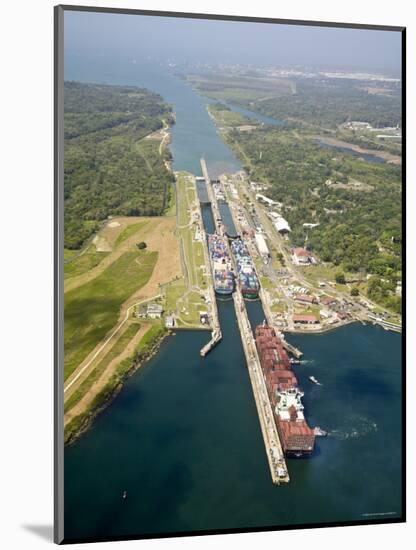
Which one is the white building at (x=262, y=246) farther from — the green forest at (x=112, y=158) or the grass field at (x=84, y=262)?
the grass field at (x=84, y=262)

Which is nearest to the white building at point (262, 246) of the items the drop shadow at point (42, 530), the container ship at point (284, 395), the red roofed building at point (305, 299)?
the red roofed building at point (305, 299)

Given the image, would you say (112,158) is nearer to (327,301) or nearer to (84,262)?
(84,262)

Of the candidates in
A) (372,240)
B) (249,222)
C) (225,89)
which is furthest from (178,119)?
(372,240)

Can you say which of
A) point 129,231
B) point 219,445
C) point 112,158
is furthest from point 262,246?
point 219,445

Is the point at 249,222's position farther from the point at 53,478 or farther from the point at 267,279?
the point at 53,478

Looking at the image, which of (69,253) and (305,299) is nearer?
(69,253)

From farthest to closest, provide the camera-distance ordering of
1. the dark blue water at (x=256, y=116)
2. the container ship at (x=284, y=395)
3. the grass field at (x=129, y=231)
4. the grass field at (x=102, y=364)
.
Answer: the dark blue water at (x=256, y=116), the grass field at (x=129, y=231), the container ship at (x=284, y=395), the grass field at (x=102, y=364)
